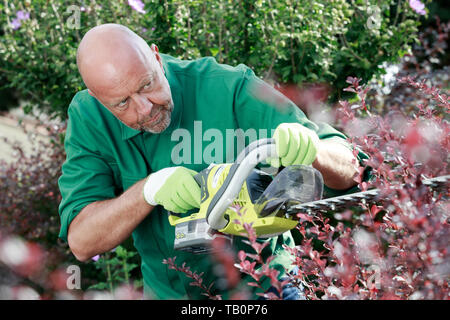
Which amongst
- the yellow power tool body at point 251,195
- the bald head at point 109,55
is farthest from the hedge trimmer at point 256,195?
the bald head at point 109,55

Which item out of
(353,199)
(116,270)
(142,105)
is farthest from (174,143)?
(116,270)

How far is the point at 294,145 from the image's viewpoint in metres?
1.52

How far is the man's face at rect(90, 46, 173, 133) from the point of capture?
1.79 meters

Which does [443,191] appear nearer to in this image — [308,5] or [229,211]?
[229,211]

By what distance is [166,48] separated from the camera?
307 centimetres

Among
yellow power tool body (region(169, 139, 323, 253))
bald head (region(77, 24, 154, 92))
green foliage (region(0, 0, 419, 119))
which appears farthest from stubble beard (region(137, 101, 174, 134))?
green foliage (region(0, 0, 419, 119))

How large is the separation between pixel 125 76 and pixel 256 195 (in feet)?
2.16

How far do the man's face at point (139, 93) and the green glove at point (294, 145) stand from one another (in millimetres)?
544

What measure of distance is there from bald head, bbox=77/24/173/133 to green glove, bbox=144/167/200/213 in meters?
0.27

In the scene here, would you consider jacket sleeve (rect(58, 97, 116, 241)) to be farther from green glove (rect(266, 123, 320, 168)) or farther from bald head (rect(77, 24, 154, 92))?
green glove (rect(266, 123, 320, 168))

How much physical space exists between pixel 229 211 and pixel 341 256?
0.52m
